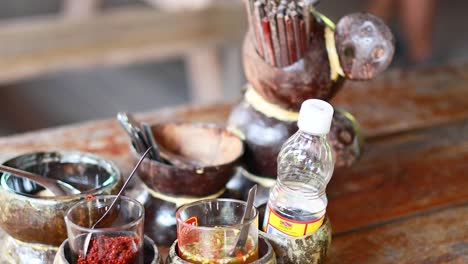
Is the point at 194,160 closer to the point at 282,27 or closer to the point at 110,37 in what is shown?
the point at 282,27

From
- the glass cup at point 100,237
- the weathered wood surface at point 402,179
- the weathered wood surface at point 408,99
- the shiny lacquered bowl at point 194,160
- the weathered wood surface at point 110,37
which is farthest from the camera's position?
the weathered wood surface at point 110,37

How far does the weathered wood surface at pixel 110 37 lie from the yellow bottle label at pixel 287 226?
151 cm

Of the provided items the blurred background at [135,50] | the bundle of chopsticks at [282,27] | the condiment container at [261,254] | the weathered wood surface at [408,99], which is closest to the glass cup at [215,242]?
the condiment container at [261,254]

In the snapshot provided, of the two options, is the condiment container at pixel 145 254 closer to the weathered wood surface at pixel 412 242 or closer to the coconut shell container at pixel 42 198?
the coconut shell container at pixel 42 198

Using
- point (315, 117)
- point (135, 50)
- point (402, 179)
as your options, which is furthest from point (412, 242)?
point (135, 50)

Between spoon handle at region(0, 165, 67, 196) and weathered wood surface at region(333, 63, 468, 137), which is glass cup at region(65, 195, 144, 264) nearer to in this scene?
spoon handle at region(0, 165, 67, 196)

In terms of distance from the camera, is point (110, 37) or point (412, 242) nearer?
point (412, 242)

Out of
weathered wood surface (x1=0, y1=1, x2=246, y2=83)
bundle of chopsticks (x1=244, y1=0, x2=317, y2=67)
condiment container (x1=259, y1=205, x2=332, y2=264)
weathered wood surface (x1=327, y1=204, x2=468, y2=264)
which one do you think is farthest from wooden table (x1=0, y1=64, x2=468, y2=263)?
weathered wood surface (x1=0, y1=1, x2=246, y2=83)

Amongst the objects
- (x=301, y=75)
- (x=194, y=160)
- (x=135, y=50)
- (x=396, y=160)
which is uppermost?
(x=301, y=75)

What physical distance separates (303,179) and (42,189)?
308 millimetres

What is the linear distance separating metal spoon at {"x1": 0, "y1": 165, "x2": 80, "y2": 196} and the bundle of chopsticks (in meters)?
0.29

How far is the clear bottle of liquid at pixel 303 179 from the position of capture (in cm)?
67

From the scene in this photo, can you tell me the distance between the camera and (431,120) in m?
1.20

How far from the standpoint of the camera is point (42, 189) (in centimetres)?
78
